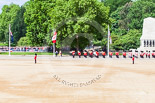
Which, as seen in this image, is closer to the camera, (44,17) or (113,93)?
(113,93)

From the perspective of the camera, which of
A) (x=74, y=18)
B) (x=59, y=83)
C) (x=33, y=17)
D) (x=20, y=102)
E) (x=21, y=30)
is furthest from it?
(x=21, y=30)

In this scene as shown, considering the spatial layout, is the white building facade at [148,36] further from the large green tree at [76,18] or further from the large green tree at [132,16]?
the large green tree at [76,18]

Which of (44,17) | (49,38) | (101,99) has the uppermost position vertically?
(44,17)

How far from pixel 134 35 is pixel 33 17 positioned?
87.4 feet

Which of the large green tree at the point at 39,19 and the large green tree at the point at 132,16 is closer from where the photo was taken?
the large green tree at the point at 39,19

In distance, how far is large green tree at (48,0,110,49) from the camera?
58.9 meters

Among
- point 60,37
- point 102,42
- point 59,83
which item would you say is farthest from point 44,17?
point 59,83

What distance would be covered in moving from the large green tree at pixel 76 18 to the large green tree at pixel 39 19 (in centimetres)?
703

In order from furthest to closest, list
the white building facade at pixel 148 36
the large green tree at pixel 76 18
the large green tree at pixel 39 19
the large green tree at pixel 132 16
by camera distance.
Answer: the large green tree at pixel 132 16 → the white building facade at pixel 148 36 → the large green tree at pixel 39 19 → the large green tree at pixel 76 18

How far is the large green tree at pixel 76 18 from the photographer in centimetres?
5891

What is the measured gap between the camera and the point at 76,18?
60.1 metres

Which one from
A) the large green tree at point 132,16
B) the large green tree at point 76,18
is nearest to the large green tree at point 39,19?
the large green tree at point 76,18

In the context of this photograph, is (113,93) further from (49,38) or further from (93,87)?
(49,38)

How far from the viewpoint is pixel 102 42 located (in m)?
76.2
